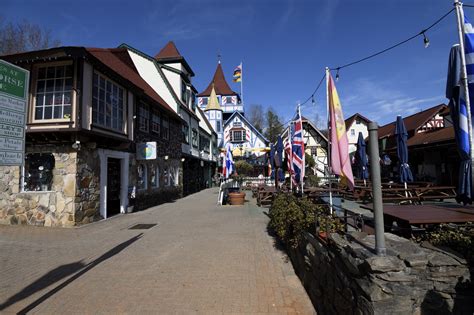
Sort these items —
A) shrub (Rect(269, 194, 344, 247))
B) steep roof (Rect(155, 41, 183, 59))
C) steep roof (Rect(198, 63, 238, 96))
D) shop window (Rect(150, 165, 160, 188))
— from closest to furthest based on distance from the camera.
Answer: shrub (Rect(269, 194, 344, 247))
shop window (Rect(150, 165, 160, 188))
steep roof (Rect(155, 41, 183, 59))
steep roof (Rect(198, 63, 238, 96))

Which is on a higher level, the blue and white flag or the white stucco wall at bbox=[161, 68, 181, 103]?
the white stucco wall at bbox=[161, 68, 181, 103]

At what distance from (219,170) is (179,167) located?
758 inches

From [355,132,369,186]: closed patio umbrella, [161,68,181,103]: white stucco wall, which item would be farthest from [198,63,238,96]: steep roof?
[355,132,369,186]: closed patio umbrella

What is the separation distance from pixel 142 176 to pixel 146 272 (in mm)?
9936

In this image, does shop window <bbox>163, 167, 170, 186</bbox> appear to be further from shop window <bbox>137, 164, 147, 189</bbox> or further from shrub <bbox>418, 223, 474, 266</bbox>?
shrub <bbox>418, 223, 474, 266</bbox>

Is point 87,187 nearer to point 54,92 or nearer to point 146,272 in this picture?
point 54,92

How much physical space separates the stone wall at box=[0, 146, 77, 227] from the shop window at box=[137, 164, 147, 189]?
4.49 meters

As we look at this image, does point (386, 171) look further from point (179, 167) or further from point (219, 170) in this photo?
point (179, 167)

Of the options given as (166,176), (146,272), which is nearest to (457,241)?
(146,272)

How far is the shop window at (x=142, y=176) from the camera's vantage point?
14492 millimetres

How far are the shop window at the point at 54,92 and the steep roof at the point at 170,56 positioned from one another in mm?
13039

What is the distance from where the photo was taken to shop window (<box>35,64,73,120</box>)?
33.4 ft

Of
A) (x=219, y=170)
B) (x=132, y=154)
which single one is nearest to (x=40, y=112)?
(x=132, y=154)

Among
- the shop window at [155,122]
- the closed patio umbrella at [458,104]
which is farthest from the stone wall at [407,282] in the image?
the shop window at [155,122]
